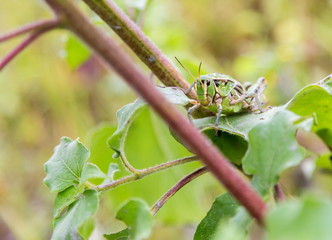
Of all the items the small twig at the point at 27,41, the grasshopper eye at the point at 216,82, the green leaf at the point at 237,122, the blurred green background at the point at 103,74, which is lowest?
the blurred green background at the point at 103,74

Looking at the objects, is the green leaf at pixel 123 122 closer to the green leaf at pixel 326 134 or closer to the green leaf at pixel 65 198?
the green leaf at pixel 65 198

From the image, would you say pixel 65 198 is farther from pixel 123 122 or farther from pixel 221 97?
pixel 221 97

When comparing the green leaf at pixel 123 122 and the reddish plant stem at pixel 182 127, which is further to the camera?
the green leaf at pixel 123 122

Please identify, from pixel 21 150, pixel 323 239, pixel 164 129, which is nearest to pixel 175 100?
pixel 323 239

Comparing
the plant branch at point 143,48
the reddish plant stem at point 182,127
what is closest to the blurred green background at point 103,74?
the plant branch at point 143,48

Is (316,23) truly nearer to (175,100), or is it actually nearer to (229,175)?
(175,100)

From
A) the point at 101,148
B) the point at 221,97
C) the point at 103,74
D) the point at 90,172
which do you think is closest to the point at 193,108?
the point at 221,97
